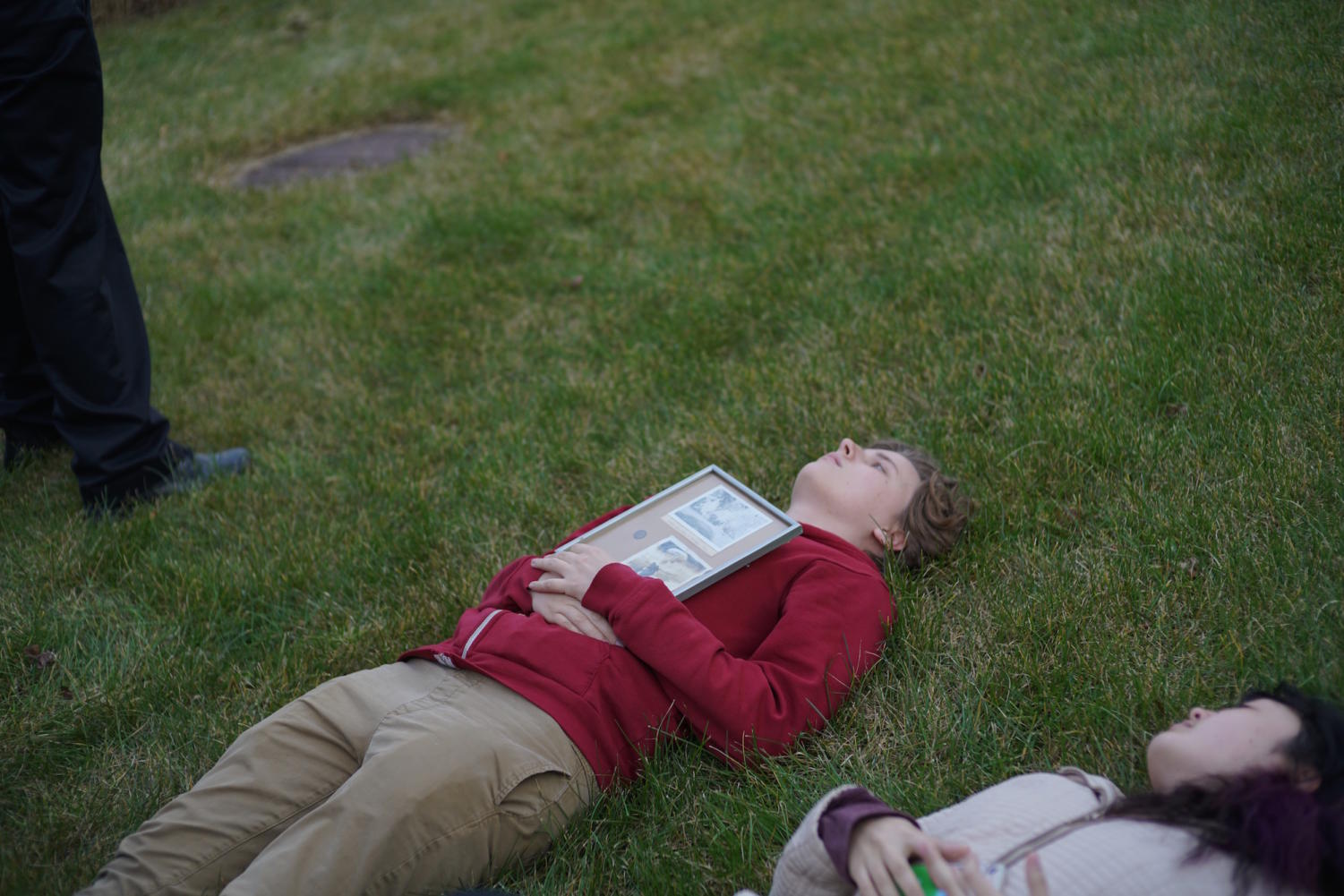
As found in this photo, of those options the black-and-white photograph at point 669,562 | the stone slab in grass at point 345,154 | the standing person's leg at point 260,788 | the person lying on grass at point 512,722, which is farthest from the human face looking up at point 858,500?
the stone slab in grass at point 345,154

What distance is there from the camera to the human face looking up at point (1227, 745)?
1.94 meters

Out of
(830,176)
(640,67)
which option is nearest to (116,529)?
(830,176)

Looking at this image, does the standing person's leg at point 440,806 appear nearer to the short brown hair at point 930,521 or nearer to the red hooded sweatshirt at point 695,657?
the red hooded sweatshirt at point 695,657

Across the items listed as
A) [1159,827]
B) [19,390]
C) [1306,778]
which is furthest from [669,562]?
[19,390]

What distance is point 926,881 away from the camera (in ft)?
6.29

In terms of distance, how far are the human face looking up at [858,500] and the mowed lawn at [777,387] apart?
0.55 ft

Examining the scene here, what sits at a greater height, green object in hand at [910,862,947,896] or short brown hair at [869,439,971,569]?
green object in hand at [910,862,947,896]

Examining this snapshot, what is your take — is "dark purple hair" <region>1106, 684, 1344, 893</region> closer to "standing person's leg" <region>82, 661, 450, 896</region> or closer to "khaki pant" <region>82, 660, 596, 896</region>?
"khaki pant" <region>82, 660, 596, 896</region>

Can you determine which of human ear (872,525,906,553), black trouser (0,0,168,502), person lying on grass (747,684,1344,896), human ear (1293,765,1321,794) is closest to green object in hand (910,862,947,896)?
person lying on grass (747,684,1344,896)

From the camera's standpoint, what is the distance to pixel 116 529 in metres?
4.00

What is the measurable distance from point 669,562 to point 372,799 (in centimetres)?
98

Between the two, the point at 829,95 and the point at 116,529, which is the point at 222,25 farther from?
the point at 116,529

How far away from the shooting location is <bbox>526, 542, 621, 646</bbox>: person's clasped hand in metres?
2.74

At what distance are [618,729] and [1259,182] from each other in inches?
142
